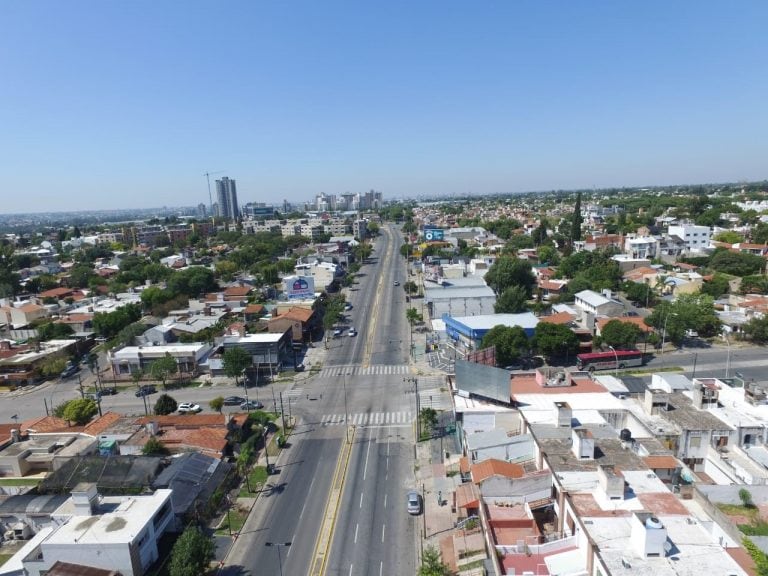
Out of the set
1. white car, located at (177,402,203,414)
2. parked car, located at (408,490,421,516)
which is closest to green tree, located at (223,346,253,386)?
white car, located at (177,402,203,414)

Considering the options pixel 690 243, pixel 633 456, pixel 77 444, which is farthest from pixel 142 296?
pixel 690 243

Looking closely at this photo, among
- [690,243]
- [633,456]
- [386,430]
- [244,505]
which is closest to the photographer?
[633,456]

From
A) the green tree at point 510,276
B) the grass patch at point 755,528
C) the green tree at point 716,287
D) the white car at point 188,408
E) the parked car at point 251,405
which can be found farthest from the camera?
the green tree at point 510,276

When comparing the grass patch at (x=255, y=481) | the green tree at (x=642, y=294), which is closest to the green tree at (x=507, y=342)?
the grass patch at (x=255, y=481)

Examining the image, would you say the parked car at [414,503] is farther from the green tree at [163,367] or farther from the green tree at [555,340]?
the green tree at [163,367]

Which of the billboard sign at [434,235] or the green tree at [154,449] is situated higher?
the billboard sign at [434,235]

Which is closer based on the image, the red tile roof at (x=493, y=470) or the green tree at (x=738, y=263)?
the red tile roof at (x=493, y=470)

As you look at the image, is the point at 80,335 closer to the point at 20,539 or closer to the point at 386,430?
the point at 20,539
